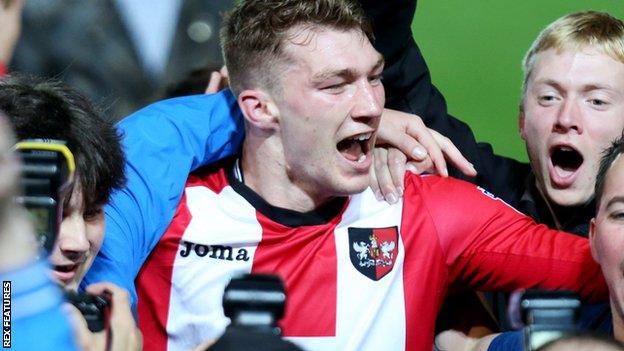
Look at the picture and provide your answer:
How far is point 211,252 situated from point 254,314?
0.97 meters

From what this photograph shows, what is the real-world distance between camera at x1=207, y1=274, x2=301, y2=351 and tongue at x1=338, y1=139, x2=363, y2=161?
0.97 meters

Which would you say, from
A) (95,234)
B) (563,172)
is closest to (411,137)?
(563,172)

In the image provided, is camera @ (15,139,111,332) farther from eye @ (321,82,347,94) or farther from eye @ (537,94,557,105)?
eye @ (537,94,557,105)

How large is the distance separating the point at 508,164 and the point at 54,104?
1.14 m

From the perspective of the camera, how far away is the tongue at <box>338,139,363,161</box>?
2.16m

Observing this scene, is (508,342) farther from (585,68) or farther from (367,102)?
(585,68)

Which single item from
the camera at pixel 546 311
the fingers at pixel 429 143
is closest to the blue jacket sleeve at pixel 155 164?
the fingers at pixel 429 143

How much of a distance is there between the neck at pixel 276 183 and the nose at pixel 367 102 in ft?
0.58

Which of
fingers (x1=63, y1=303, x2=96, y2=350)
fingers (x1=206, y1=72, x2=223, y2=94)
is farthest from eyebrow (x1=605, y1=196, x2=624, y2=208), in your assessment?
fingers (x1=206, y1=72, x2=223, y2=94)

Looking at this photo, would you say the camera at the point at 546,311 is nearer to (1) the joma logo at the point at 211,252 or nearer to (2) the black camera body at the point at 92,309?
(2) the black camera body at the point at 92,309

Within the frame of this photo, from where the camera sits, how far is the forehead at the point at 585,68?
7.58 ft

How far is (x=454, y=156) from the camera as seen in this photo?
217 centimetres

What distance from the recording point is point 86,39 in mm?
3547

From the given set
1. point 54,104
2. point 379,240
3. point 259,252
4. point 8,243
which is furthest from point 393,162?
point 8,243
